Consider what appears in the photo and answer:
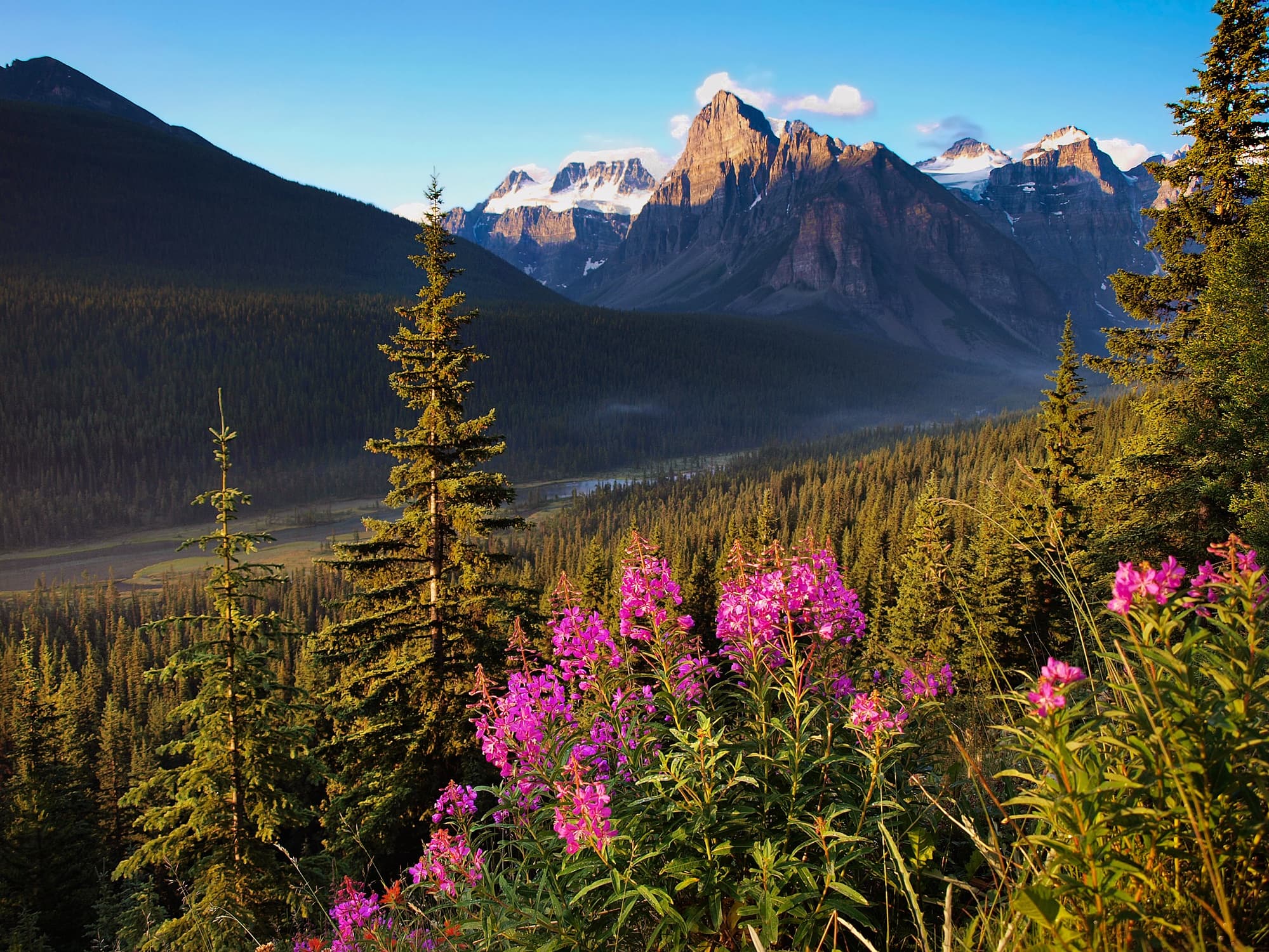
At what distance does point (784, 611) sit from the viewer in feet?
9.83

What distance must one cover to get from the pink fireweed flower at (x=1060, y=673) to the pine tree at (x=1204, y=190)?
15.5 m

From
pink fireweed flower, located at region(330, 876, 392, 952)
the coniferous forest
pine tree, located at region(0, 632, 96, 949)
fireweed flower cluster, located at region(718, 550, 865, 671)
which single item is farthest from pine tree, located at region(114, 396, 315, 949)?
pine tree, located at region(0, 632, 96, 949)

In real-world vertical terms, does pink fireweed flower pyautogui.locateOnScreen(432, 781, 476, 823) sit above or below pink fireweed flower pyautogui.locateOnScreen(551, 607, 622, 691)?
below

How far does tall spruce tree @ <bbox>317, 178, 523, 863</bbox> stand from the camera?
11961 millimetres

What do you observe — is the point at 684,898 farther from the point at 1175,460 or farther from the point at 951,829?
the point at 1175,460

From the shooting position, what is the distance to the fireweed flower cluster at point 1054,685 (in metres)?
1.59

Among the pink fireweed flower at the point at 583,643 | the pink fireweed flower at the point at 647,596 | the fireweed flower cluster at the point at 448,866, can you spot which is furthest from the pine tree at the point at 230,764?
the pink fireweed flower at the point at 647,596

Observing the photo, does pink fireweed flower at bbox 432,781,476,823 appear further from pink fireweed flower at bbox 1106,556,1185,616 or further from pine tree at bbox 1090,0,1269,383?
pine tree at bbox 1090,0,1269,383

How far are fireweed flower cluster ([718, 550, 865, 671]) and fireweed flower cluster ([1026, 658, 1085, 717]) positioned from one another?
126cm

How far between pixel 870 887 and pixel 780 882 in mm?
671

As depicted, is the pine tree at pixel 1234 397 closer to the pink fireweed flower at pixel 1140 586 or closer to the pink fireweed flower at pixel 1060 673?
the pink fireweed flower at pixel 1140 586

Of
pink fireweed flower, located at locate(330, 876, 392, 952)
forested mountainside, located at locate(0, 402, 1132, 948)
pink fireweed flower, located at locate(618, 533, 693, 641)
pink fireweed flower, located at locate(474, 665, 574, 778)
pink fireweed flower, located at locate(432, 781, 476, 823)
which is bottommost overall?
forested mountainside, located at locate(0, 402, 1132, 948)

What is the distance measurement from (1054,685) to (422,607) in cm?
1236

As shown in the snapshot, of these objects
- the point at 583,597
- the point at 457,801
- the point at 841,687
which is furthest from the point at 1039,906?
the point at 457,801
